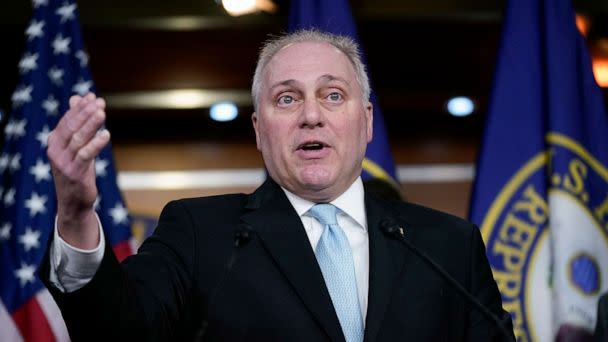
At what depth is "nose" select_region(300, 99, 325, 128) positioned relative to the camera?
1920 mm

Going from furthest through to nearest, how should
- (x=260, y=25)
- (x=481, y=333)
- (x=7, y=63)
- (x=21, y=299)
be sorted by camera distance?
(x=7, y=63) < (x=260, y=25) < (x=21, y=299) < (x=481, y=333)

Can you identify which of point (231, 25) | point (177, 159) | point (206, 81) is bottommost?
point (177, 159)

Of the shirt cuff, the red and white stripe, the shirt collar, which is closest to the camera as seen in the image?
the shirt cuff

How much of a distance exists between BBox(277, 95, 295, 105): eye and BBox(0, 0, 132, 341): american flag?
1.59m

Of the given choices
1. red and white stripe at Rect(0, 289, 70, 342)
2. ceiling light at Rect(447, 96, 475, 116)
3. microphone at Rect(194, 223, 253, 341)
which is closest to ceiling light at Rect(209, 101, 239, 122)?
ceiling light at Rect(447, 96, 475, 116)

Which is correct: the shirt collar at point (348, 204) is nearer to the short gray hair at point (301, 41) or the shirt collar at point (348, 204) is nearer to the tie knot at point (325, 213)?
the tie knot at point (325, 213)

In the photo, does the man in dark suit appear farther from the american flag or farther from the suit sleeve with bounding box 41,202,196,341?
the american flag

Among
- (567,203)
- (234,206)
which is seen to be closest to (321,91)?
(234,206)

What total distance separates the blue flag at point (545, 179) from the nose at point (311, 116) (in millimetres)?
1781

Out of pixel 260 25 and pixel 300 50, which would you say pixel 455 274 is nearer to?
pixel 300 50

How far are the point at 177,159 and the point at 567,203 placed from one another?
109 inches

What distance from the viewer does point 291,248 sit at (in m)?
1.75

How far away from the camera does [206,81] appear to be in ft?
17.2

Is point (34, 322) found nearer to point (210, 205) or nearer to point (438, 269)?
point (210, 205)
